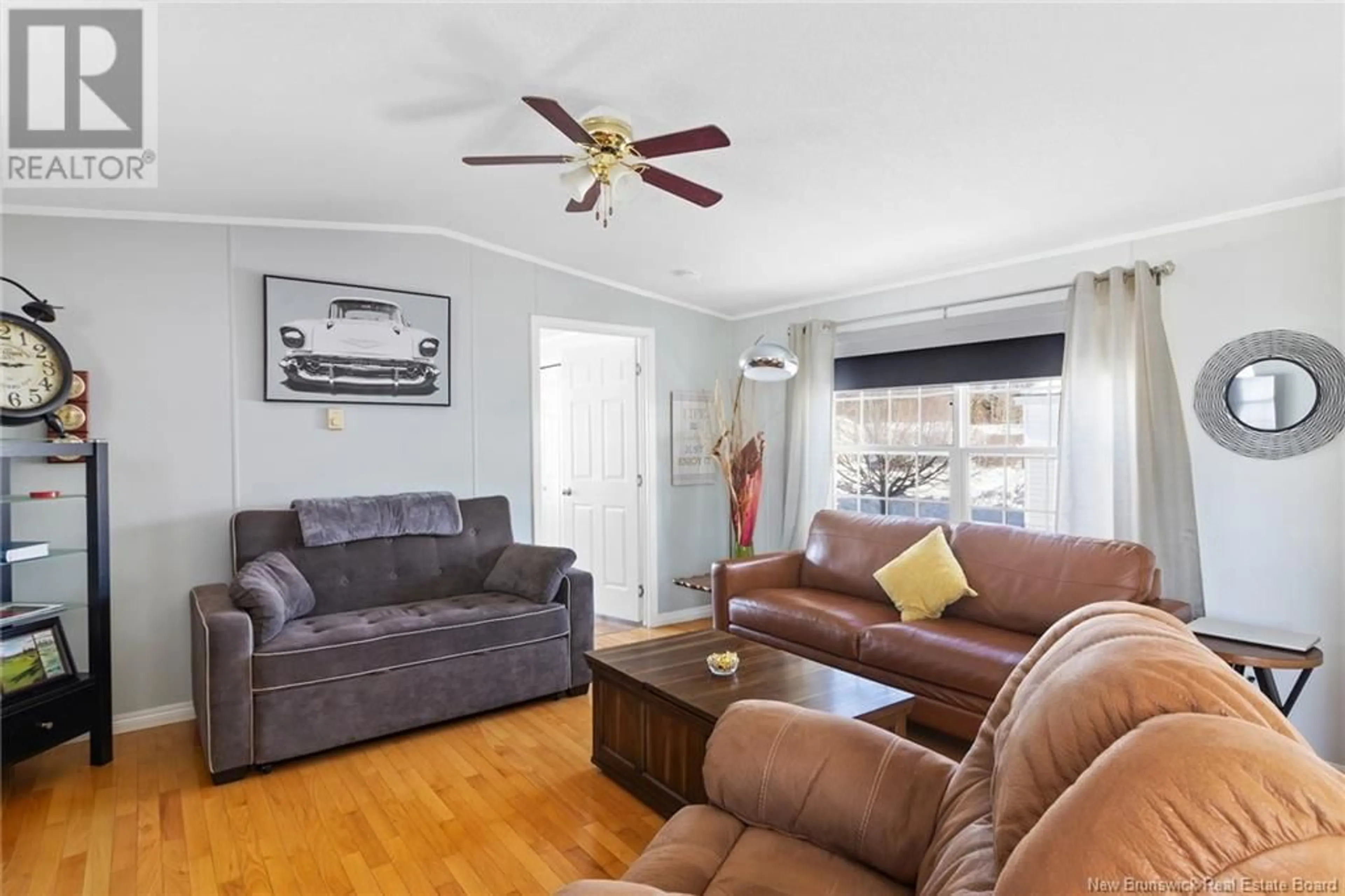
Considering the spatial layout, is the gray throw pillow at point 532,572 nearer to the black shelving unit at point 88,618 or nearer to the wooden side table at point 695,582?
the wooden side table at point 695,582

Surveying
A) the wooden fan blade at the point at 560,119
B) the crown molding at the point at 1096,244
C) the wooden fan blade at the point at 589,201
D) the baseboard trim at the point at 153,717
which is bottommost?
the baseboard trim at the point at 153,717

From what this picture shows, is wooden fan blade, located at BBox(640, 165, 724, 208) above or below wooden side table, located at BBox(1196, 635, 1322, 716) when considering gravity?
above

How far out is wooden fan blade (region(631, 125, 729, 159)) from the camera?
188 cm

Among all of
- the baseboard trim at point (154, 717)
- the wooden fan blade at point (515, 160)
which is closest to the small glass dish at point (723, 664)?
the wooden fan blade at point (515, 160)

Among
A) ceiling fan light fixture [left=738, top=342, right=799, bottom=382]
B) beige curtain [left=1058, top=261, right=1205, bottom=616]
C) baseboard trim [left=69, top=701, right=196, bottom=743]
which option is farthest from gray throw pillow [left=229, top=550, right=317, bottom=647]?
beige curtain [left=1058, top=261, right=1205, bottom=616]

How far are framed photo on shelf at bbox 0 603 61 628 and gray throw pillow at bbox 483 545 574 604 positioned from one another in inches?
68.7

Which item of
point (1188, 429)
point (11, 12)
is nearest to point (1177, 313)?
point (1188, 429)

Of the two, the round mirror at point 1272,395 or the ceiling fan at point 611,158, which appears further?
the round mirror at point 1272,395

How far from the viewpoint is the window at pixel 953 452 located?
11.9 ft

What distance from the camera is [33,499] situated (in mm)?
2627

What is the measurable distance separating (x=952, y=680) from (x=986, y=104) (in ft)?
6.89

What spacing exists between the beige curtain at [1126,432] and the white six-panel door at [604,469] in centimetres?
265

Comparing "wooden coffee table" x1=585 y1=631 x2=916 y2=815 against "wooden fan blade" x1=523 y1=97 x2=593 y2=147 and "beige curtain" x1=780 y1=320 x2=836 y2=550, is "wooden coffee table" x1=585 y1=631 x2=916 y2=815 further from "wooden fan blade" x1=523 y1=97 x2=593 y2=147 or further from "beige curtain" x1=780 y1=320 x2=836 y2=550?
"beige curtain" x1=780 y1=320 x2=836 y2=550

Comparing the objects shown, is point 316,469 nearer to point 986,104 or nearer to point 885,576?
point 885,576
